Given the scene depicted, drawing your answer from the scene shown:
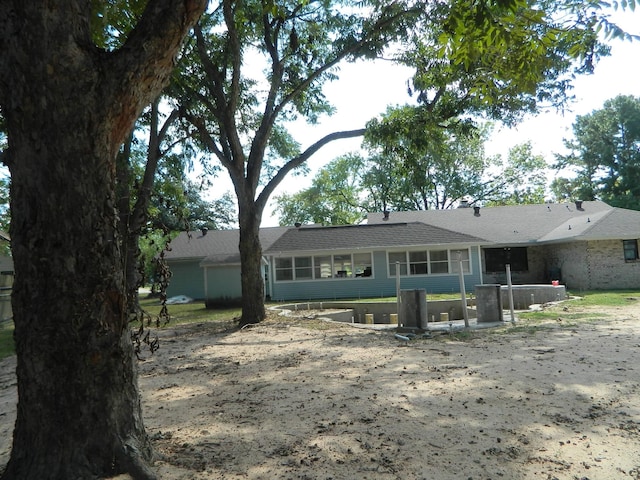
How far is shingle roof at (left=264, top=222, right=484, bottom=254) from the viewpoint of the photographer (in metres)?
24.8

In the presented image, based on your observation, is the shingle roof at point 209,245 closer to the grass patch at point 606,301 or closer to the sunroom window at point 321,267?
the sunroom window at point 321,267

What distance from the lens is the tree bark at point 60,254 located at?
10.1 ft

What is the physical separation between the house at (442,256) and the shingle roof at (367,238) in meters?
0.05

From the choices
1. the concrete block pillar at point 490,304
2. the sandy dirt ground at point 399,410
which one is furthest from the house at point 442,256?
the sandy dirt ground at point 399,410

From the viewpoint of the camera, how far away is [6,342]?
40.9 ft

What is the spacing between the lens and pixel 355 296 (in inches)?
984

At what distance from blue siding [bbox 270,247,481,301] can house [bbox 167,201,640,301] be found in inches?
2.0

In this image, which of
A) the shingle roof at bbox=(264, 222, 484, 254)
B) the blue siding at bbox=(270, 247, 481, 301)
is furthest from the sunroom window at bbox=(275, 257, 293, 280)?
the shingle roof at bbox=(264, 222, 484, 254)

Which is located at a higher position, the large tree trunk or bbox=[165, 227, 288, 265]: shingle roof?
bbox=[165, 227, 288, 265]: shingle roof

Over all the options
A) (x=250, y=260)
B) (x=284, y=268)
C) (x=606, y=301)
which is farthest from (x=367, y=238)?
(x=250, y=260)

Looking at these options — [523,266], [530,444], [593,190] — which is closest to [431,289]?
[523,266]

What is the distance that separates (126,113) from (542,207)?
31.0m

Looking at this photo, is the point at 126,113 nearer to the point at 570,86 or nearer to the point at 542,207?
the point at 570,86

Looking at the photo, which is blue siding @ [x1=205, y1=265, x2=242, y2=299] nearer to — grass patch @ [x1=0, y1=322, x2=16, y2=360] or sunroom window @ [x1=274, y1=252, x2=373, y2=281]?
sunroom window @ [x1=274, y1=252, x2=373, y2=281]
